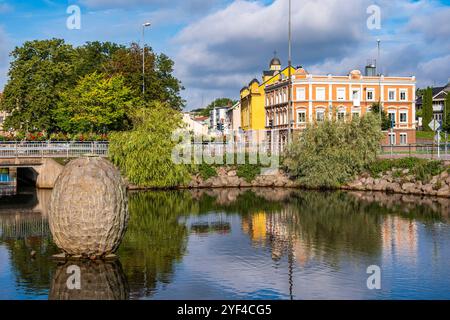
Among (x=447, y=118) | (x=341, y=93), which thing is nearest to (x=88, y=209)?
(x=341, y=93)

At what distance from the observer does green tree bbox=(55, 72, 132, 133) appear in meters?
63.1

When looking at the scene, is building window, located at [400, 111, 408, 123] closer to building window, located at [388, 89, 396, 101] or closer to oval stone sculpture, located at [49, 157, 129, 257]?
building window, located at [388, 89, 396, 101]

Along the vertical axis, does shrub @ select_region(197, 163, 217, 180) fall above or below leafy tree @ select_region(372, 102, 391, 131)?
below

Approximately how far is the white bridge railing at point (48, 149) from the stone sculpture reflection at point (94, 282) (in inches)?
1166

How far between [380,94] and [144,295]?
221 ft

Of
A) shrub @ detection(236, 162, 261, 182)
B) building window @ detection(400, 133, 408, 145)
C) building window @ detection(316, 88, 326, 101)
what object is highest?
building window @ detection(316, 88, 326, 101)

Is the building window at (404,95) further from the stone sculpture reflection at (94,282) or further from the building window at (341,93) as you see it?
the stone sculpture reflection at (94,282)

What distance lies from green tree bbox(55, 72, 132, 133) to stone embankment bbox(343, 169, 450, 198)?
87.1 ft

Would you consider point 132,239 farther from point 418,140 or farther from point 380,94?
point 418,140

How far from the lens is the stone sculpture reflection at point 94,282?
1672 cm

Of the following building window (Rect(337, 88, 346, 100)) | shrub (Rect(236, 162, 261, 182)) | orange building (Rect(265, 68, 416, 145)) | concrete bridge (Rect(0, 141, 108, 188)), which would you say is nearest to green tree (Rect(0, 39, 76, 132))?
concrete bridge (Rect(0, 141, 108, 188))

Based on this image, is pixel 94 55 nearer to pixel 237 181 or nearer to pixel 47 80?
pixel 47 80

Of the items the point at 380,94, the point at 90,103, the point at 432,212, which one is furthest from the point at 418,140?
the point at 432,212

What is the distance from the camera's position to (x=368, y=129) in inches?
1966
